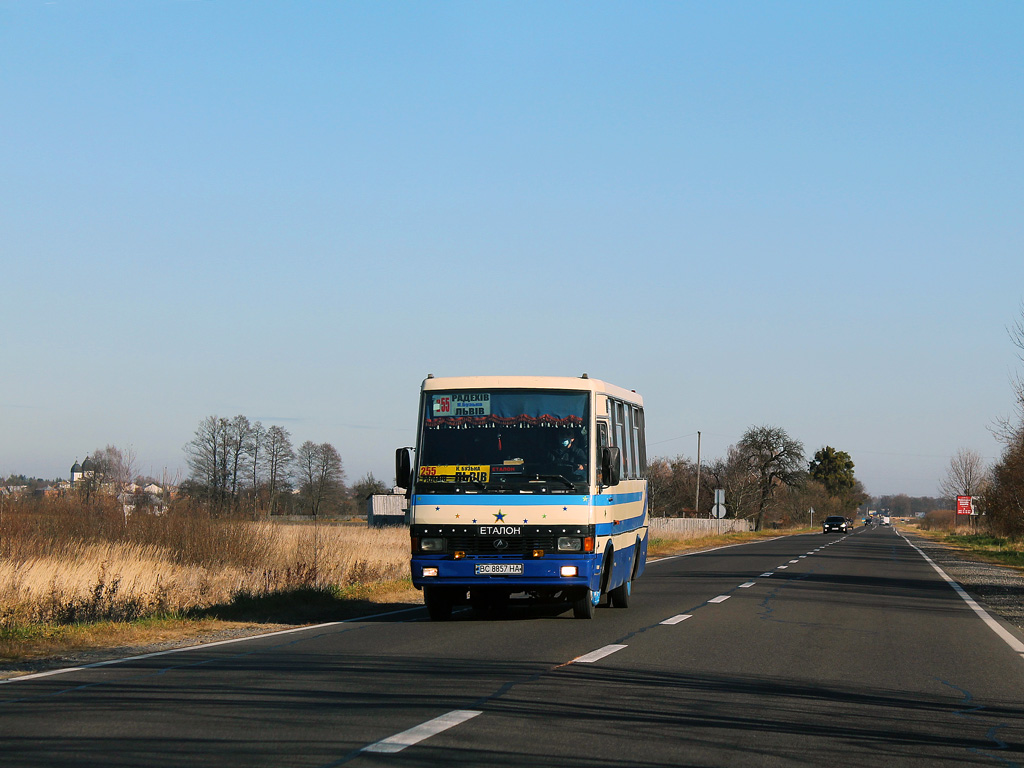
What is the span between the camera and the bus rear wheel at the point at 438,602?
47.4 ft

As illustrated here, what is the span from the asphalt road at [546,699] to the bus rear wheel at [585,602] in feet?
0.93

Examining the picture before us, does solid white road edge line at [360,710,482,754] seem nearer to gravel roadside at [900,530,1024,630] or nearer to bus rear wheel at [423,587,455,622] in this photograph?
bus rear wheel at [423,587,455,622]

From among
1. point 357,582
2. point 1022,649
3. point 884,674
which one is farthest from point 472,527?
point 357,582

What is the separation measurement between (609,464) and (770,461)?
103948 mm

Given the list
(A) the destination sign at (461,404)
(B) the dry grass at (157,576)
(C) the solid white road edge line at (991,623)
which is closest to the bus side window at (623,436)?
(A) the destination sign at (461,404)

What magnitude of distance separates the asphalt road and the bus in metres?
0.65

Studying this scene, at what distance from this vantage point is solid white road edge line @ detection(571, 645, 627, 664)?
1042cm

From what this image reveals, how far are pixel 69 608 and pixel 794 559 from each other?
26345 mm

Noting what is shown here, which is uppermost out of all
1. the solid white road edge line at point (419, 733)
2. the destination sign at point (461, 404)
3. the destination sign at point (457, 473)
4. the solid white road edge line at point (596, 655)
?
the destination sign at point (461, 404)

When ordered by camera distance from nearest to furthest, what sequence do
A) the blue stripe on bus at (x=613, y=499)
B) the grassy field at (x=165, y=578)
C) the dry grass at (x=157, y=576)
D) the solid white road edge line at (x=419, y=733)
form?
1. the solid white road edge line at (x=419, y=733)
2. the grassy field at (x=165, y=578)
3. the blue stripe on bus at (x=613, y=499)
4. the dry grass at (x=157, y=576)

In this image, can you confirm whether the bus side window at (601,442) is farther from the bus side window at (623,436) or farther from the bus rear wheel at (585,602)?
the bus rear wheel at (585,602)

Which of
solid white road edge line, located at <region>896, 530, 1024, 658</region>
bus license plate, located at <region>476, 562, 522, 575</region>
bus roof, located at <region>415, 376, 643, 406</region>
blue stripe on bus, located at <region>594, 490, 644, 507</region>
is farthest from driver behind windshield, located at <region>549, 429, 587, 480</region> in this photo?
solid white road edge line, located at <region>896, 530, 1024, 658</region>

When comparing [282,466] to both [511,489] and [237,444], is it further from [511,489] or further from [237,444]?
[511,489]

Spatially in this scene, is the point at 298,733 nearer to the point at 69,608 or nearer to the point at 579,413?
the point at 579,413
